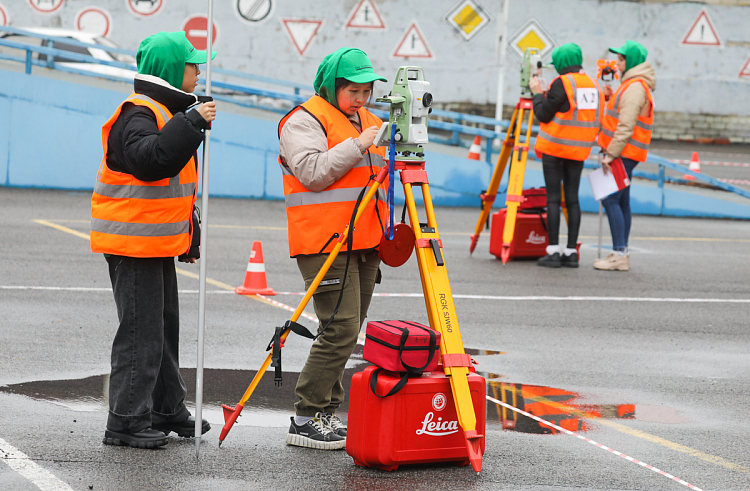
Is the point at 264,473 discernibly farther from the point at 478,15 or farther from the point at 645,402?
the point at 478,15

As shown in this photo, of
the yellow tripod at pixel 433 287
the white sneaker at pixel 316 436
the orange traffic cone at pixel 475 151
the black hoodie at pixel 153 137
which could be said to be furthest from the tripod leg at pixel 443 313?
the orange traffic cone at pixel 475 151

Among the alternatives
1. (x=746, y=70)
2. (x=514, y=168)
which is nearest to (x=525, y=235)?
(x=514, y=168)

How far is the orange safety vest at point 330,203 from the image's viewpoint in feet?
15.0

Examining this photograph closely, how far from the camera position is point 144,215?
4371 millimetres

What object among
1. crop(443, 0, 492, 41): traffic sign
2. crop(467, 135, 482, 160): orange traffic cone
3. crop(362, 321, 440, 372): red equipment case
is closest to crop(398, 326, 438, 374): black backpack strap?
crop(362, 321, 440, 372): red equipment case

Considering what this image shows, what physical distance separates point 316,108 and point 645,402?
270 centimetres

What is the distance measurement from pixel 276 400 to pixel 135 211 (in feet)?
5.19

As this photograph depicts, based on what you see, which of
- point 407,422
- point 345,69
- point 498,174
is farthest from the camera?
point 498,174

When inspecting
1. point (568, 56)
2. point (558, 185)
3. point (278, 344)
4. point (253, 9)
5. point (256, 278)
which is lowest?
point (256, 278)

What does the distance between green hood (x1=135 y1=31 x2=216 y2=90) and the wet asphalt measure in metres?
1.75

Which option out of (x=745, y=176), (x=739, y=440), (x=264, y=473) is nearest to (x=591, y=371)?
(x=739, y=440)

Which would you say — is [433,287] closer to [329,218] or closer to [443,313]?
[443,313]

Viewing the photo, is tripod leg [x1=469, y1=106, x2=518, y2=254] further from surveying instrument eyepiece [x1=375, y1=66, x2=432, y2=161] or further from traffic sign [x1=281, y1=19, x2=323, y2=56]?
traffic sign [x1=281, y1=19, x2=323, y2=56]

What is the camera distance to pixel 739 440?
16.5 feet
